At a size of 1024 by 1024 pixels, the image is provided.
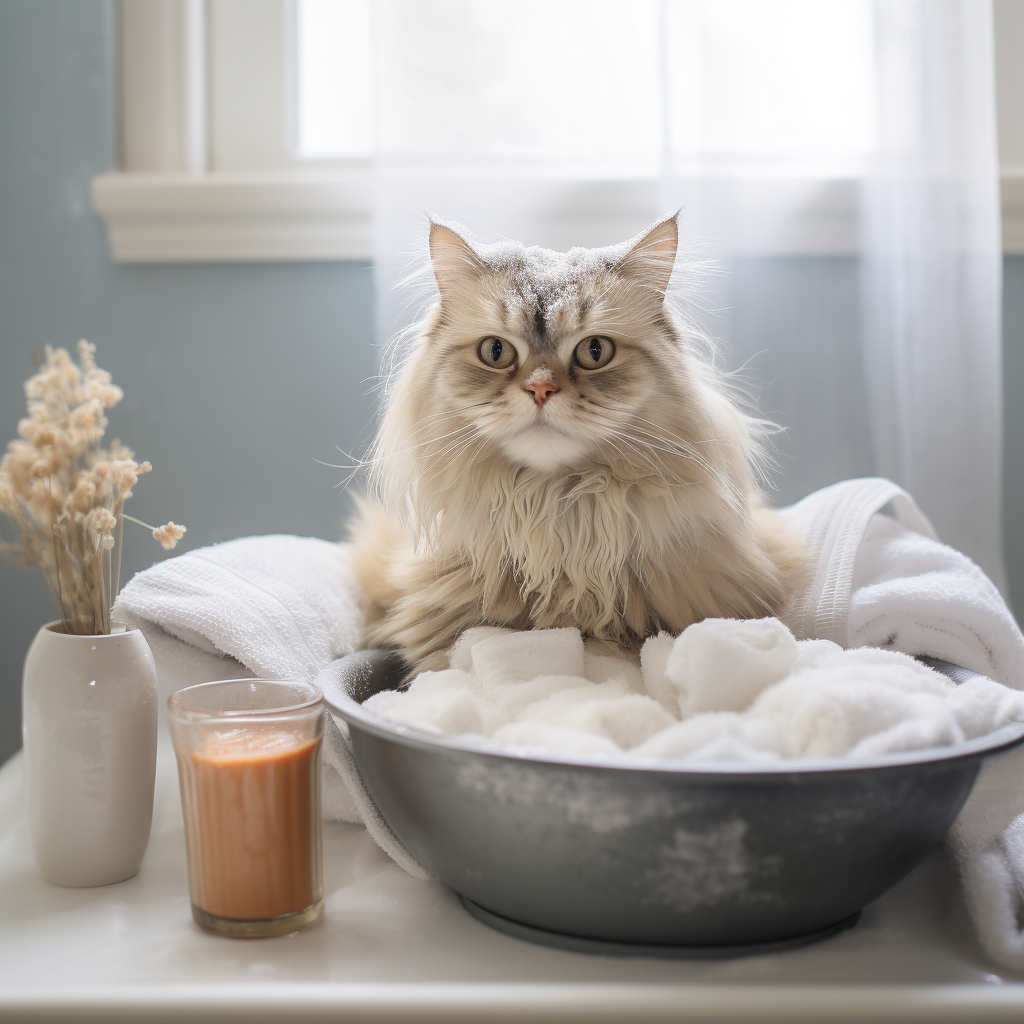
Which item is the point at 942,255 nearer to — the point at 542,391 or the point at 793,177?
the point at 793,177

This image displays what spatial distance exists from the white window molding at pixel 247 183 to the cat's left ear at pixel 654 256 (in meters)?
0.65

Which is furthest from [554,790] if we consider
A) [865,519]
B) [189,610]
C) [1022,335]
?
[1022,335]

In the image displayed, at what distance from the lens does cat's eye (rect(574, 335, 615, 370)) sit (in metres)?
0.81

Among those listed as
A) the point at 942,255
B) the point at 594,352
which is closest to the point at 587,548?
the point at 594,352

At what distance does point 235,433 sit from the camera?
162 centimetres

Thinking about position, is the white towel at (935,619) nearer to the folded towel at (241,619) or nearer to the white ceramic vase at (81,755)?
the folded towel at (241,619)

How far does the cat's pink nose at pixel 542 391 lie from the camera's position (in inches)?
30.2

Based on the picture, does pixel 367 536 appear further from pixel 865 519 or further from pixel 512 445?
pixel 865 519

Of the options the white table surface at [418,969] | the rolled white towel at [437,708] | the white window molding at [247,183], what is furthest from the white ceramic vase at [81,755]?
the white window molding at [247,183]

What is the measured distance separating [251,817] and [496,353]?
479mm

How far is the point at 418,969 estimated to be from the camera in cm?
56

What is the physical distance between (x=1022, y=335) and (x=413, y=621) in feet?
4.45

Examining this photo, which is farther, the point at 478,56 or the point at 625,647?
the point at 478,56

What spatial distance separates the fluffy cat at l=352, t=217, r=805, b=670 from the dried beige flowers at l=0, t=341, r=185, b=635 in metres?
0.28
